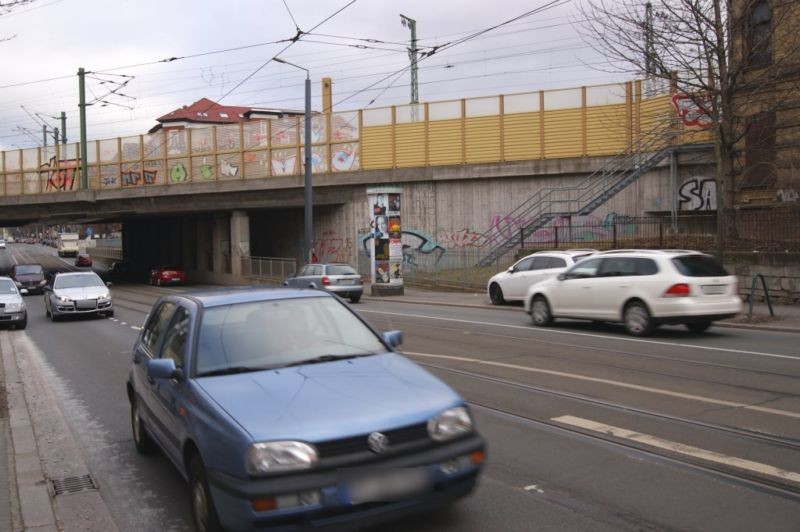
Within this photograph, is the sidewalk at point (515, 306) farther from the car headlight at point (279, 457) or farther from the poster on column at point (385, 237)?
the car headlight at point (279, 457)

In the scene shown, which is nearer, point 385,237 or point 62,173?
point 385,237

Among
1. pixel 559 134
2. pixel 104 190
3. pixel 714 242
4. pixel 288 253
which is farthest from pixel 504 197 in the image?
pixel 104 190

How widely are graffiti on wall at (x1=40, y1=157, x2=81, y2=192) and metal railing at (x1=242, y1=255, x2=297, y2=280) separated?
11432mm

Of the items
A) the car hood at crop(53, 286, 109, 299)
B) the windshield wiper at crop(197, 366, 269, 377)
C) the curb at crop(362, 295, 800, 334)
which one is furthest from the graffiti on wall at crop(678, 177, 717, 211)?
the windshield wiper at crop(197, 366, 269, 377)

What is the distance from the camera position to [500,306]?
2127 centimetres

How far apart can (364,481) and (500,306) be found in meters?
17.7

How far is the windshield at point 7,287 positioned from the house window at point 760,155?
22.6 m

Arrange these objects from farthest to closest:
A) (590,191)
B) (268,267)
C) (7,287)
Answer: (268,267)
(590,191)
(7,287)

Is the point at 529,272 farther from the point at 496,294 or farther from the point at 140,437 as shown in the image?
the point at 140,437

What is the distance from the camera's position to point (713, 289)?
13.4 m

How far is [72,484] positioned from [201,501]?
2124mm

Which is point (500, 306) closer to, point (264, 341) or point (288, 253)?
point (264, 341)

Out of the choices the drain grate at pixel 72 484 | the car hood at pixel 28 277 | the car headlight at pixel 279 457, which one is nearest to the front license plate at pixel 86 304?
the drain grate at pixel 72 484

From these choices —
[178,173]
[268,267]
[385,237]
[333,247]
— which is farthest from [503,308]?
[178,173]
